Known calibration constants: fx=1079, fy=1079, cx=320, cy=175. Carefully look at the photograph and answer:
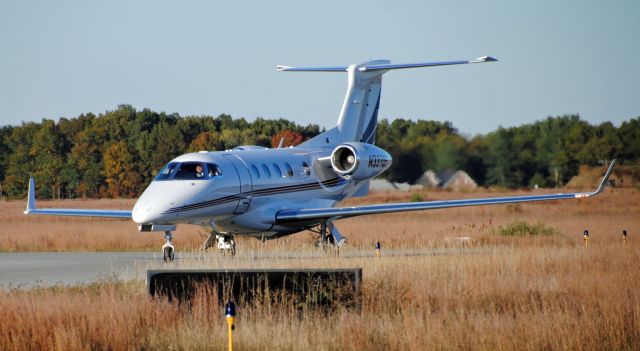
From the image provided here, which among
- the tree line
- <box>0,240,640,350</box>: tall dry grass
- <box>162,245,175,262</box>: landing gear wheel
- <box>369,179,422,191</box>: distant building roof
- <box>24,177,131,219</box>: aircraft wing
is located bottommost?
<box>0,240,640,350</box>: tall dry grass

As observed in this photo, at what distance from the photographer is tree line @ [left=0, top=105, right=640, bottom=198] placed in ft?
184

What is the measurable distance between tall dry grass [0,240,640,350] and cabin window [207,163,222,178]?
7030mm

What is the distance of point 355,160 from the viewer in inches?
1152

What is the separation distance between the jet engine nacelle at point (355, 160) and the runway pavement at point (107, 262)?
10.5 feet

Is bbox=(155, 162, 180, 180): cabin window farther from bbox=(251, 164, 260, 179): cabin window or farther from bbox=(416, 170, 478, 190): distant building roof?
bbox=(416, 170, 478, 190): distant building roof

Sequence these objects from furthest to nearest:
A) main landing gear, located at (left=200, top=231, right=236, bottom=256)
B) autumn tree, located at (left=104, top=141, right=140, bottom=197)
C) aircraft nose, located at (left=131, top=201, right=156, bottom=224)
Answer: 1. autumn tree, located at (left=104, top=141, right=140, bottom=197)
2. main landing gear, located at (left=200, top=231, right=236, bottom=256)
3. aircraft nose, located at (left=131, top=201, right=156, bottom=224)

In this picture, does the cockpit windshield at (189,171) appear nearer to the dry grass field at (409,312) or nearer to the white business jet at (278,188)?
the white business jet at (278,188)

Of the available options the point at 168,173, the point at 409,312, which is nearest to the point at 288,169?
the point at 168,173

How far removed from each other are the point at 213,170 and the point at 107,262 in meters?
3.24

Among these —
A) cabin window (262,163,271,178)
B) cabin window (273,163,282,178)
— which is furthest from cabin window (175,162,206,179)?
cabin window (273,163,282,178)

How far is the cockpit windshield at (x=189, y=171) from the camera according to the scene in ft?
79.8

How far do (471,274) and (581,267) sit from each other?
2.72 metres

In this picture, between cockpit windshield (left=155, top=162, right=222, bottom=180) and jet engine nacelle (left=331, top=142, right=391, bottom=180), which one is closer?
cockpit windshield (left=155, top=162, right=222, bottom=180)

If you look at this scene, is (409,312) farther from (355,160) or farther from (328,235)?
(355,160)
